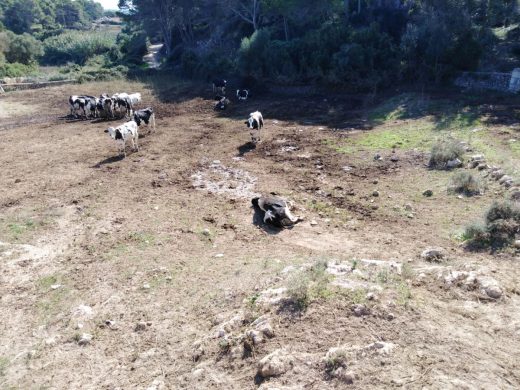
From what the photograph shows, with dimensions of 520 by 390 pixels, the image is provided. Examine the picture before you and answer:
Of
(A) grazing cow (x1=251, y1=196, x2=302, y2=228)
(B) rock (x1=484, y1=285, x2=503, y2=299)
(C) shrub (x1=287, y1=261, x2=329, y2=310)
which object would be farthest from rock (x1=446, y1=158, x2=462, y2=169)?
(C) shrub (x1=287, y1=261, x2=329, y2=310)

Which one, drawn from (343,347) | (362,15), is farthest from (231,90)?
(343,347)

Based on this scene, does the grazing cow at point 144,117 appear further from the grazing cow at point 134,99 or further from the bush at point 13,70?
the bush at point 13,70

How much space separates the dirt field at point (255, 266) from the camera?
5.40 meters

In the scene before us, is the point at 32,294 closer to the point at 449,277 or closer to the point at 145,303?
the point at 145,303

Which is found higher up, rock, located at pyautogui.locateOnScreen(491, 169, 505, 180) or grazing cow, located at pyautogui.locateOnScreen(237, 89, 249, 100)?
grazing cow, located at pyautogui.locateOnScreen(237, 89, 249, 100)

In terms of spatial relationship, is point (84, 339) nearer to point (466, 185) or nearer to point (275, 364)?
point (275, 364)

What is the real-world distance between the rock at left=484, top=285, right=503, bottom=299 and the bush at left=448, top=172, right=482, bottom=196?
4.70 meters

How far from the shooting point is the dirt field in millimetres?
5398

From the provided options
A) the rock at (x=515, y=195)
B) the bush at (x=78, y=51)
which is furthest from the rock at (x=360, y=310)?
the bush at (x=78, y=51)

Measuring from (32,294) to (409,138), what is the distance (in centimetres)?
1300

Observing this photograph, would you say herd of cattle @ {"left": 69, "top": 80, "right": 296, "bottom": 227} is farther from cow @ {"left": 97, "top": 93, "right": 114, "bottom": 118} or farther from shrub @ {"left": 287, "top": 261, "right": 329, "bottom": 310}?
shrub @ {"left": 287, "top": 261, "right": 329, "bottom": 310}

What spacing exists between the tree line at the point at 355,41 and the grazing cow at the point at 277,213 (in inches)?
585

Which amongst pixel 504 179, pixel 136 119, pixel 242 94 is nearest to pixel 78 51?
pixel 242 94

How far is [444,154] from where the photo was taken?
1243cm
